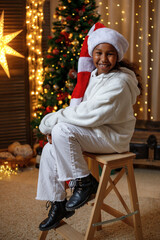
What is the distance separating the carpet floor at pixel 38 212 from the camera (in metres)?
1.96

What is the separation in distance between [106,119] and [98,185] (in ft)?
1.19

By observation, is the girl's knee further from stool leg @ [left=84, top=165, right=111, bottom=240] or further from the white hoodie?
stool leg @ [left=84, top=165, right=111, bottom=240]

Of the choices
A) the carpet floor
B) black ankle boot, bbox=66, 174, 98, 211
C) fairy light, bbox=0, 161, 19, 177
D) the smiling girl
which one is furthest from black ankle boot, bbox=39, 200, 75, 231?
fairy light, bbox=0, 161, 19, 177

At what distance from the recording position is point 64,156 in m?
1.59

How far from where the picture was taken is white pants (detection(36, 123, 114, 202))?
1.57 metres

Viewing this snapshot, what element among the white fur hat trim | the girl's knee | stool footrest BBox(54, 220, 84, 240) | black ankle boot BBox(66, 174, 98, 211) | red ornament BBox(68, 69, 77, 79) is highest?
the white fur hat trim

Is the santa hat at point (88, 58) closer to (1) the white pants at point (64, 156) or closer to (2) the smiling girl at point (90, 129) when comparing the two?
(2) the smiling girl at point (90, 129)

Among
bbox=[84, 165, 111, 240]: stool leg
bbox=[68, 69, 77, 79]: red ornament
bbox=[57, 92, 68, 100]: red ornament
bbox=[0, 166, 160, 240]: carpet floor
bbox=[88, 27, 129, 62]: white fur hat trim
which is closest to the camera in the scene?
bbox=[84, 165, 111, 240]: stool leg

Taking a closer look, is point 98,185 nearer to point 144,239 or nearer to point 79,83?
point 144,239

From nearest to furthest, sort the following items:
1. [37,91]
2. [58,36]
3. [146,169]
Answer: [58,36], [146,169], [37,91]

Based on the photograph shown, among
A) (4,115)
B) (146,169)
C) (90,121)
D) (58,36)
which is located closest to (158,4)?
(58,36)

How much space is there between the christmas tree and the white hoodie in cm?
114

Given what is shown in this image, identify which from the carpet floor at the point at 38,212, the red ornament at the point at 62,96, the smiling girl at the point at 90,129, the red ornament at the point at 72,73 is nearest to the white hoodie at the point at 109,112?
the smiling girl at the point at 90,129

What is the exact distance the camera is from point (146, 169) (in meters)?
3.30
